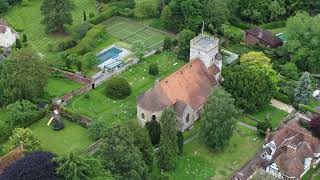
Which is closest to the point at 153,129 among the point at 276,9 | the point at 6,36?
the point at 6,36

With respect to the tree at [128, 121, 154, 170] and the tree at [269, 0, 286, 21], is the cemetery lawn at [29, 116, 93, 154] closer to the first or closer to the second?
the tree at [128, 121, 154, 170]

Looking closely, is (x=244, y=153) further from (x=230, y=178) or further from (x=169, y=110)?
(x=169, y=110)

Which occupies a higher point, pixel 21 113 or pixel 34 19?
pixel 34 19

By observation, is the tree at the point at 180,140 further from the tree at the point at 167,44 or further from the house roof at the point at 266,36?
the house roof at the point at 266,36

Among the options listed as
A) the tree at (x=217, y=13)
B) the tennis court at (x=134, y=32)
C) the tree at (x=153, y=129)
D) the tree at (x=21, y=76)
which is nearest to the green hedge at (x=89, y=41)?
the tennis court at (x=134, y=32)

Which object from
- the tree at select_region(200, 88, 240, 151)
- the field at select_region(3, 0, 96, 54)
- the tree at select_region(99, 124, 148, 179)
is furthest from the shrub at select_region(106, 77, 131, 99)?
the tree at select_region(99, 124, 148, 179)

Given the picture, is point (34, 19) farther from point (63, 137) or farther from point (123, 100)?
point (63, 137)

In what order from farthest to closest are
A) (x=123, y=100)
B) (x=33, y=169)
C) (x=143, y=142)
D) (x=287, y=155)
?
(x=123, y=100) → (x=287, y=155) → (x=143, y=142) → (x=33, y=169)

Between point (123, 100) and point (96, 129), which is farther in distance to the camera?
point (123, 100)
